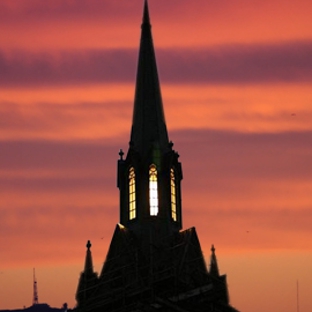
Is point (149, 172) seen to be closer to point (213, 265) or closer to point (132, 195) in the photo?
point (132, 195)

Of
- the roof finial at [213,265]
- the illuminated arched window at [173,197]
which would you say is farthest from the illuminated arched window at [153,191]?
the roof finial at [213,265]

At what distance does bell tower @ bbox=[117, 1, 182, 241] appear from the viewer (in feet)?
375

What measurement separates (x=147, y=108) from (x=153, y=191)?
8974 millimetres

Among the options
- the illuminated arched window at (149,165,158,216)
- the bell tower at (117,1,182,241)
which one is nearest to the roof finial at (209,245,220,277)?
the bell tower at (117,1,182,241)

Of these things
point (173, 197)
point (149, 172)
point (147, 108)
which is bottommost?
point (173, 197)

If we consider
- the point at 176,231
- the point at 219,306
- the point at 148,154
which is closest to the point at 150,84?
the point at 148,154

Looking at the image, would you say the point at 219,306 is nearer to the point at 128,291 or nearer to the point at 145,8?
A: the point at 128,291

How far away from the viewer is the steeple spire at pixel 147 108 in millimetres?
118312

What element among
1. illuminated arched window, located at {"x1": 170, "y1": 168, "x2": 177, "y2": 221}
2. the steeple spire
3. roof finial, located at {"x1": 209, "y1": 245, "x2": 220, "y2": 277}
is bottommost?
roof finial, located at {"x1": 209, "y1": 245, "x2": 220, "y2": 277}

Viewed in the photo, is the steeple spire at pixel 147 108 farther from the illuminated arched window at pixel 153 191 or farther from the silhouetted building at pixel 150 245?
the illuminated arched window at pixel 153 191

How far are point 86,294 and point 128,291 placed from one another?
221 inches

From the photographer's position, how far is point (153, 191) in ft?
379

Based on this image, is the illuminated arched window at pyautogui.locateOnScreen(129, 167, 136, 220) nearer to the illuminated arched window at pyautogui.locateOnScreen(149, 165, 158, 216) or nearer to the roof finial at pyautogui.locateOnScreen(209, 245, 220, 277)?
the illuminated arched window at pyautogui.locateOnScreen(149, 165, 158, 216)

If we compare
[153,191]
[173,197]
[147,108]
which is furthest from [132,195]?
[147,108]
